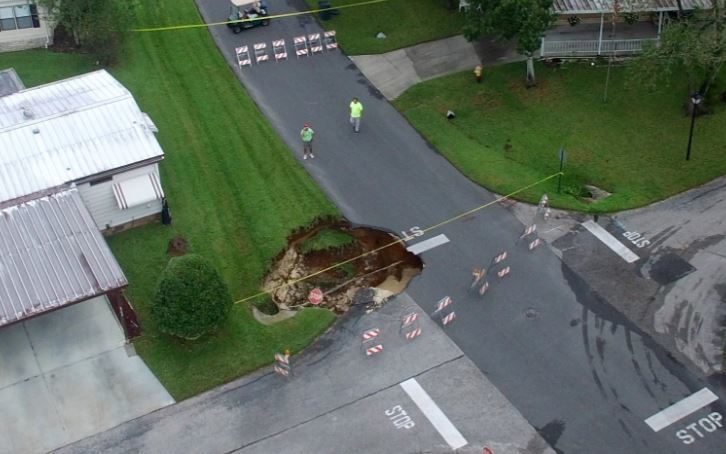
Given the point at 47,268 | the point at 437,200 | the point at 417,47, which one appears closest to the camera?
the point at 47,268

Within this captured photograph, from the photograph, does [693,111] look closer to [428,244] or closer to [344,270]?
[428,244]

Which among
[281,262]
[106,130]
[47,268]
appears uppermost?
[106,130]

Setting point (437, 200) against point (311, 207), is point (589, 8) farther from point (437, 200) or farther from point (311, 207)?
point (311, 207)

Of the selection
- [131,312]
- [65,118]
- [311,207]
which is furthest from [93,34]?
[131,312]

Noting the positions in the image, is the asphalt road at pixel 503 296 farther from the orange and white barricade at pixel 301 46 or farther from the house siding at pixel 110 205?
the house siding at pixel 110 205

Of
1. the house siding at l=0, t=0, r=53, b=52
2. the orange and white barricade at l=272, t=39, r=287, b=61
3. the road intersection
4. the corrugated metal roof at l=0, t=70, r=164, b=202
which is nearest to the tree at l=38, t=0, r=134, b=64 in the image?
the house siding at l=0, t=0, r=53, b=52

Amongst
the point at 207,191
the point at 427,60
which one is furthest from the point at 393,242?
the point at 427,60
